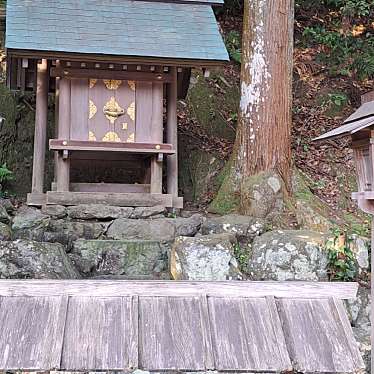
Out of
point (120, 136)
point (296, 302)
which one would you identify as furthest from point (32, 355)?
point (120, 136)

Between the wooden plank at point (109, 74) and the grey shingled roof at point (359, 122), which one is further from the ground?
the wooden plank at point (109, 74)

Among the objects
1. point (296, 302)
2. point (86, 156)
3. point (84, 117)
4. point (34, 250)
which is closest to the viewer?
point (296, 302)

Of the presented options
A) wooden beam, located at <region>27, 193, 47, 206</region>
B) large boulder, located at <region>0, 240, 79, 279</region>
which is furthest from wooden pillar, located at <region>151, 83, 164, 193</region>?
large boulder, located at <region>0, 240, 79, 279</region>

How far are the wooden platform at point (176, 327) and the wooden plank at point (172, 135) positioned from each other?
5.49 m

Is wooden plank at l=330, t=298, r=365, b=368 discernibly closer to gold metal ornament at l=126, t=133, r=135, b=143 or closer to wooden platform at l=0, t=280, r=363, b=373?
wooden platform at l=0, t=280, r=363, b=373

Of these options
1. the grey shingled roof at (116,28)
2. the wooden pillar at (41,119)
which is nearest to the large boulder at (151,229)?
the wooden pillar at (41,119)

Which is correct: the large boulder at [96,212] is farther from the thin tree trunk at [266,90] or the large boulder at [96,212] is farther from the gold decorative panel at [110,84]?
the thin tree trunk at [266,90]

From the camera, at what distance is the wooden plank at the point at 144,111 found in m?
7.57

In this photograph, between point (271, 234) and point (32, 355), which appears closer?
point (32, 355)

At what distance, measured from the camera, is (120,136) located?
24.5 ft

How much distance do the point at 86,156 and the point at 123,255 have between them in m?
2.58

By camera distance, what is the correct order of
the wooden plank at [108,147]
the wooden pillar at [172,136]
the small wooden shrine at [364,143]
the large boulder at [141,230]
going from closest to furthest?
the small wooden shrine at [364,143]
the large boulder at [141,230]
the wooden plank at [108,147]
the wooden pillar at [172,136]

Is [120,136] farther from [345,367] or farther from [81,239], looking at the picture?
[345,367]

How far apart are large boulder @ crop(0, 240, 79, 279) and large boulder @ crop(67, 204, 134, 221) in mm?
1398
